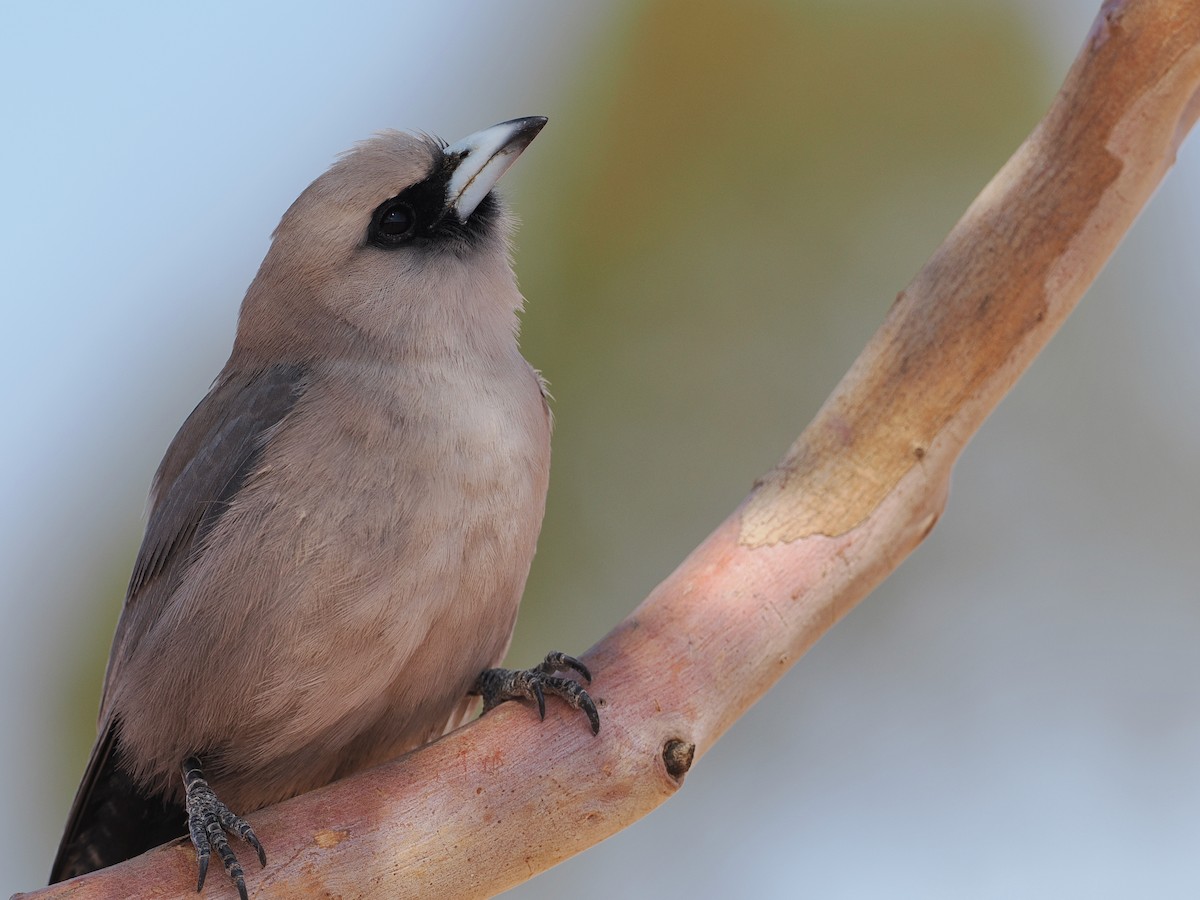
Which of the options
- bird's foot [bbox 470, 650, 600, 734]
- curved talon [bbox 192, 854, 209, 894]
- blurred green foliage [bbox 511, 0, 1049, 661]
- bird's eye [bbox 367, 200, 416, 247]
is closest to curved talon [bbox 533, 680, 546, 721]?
bird's foot [bbox 470, 650, 600, 734]

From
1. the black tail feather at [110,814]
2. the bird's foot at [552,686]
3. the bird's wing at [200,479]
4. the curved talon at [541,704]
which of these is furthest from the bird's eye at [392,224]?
the black tail feather at [110,814]

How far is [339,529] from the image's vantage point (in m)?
3.39

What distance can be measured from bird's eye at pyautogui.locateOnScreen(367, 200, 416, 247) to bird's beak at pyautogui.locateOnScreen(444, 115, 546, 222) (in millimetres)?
137

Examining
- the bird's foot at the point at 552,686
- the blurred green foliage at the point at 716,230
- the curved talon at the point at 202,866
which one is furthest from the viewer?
the blurred green foliage at the point at 716,230

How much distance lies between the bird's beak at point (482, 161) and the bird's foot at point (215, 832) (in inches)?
77.1

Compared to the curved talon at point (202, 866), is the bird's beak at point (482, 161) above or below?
above

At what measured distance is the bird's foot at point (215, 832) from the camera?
3.01 meters

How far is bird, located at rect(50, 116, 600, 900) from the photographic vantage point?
3.39 meters

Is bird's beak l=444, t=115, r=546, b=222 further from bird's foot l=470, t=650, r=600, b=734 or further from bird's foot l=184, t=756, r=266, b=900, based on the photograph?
bird's foot l=184, t=756, r=266, b=900

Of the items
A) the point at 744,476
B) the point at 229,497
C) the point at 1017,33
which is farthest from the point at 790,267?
the point at 229,497

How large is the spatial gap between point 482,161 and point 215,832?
2.21 m

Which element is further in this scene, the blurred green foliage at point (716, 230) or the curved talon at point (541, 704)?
the blurred green foliage at point (716, 230)

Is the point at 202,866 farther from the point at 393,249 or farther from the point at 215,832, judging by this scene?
the point at 393,249

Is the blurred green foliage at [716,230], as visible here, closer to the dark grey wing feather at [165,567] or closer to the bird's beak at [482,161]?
the bird's beak at [482,161]
